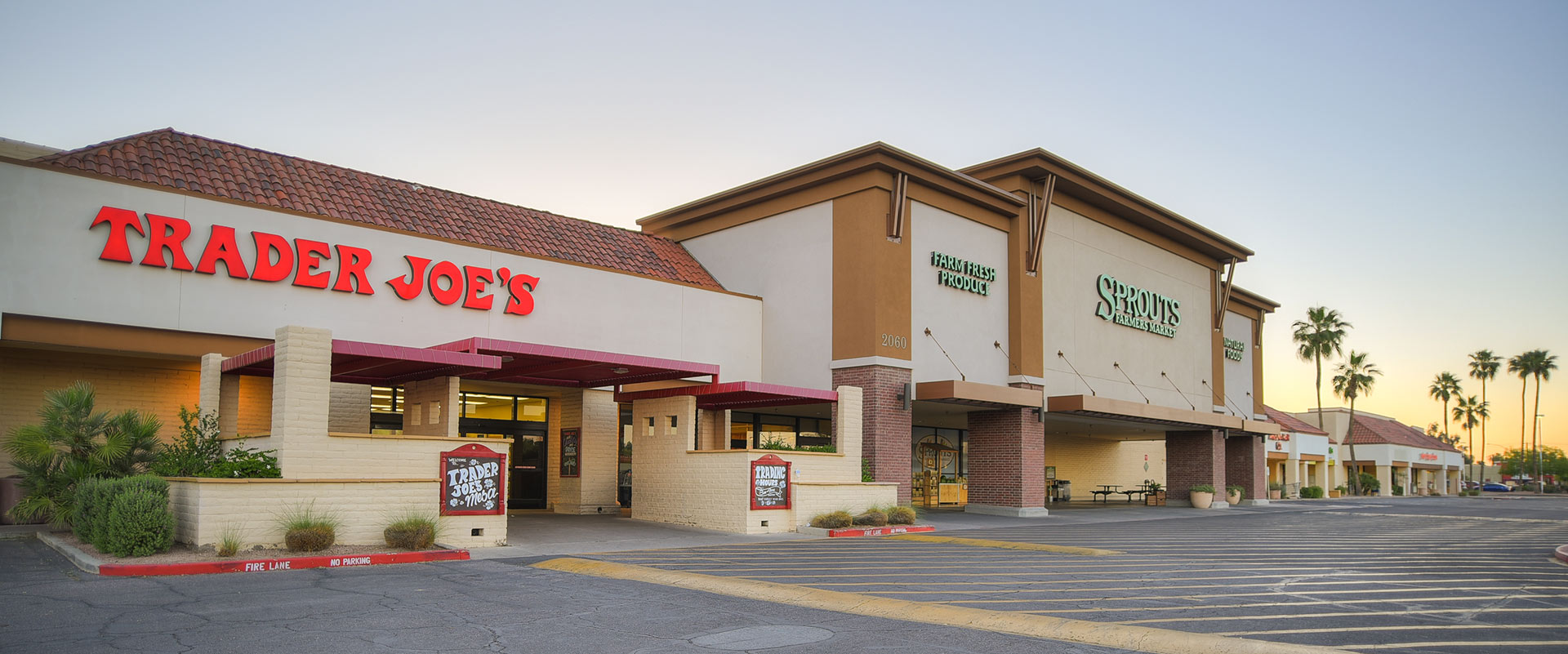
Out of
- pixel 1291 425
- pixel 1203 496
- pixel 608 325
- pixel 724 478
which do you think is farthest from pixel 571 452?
pixel 1291 425

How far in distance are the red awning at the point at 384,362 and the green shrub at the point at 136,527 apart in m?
3.01

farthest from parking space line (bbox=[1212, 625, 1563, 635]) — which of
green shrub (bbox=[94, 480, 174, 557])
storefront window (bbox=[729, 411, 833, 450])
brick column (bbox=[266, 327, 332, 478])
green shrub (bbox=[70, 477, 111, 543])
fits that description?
storefront window (bbox=[729, 411, 833, 450])

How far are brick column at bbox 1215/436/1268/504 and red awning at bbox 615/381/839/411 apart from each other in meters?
26.5

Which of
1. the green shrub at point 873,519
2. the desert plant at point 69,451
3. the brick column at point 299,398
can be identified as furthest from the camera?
the green shrub at point 873,519

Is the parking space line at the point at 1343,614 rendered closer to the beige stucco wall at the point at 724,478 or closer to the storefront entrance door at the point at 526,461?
the beige stucco wall at the point at 724,478

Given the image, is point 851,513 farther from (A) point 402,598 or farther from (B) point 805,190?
(A) point 402,598

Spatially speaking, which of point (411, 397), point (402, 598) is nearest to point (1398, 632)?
point (402, 598)

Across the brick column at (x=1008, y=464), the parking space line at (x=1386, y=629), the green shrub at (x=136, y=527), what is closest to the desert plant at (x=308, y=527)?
the green shrub at (x=136, y=527)

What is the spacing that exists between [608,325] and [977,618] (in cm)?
1723

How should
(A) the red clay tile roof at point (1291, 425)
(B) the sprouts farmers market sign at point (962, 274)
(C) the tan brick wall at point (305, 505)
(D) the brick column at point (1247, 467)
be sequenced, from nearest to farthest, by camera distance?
(C) the tan brick wall at point (305, 505) → (B) the sprouts farmers market sign at point (962, 274) → (D) the brick column at point (1247, 467) → (A) the red clay tile roof at point (1291, 425)

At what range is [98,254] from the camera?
18234 mm

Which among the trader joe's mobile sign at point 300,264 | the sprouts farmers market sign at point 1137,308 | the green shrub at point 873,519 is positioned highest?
the sprouts farmers market sign at point 1137,308

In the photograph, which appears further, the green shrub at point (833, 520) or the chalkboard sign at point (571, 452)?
the chalkboard sign at point (571, 452)

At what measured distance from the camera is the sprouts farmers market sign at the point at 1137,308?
35.8m
